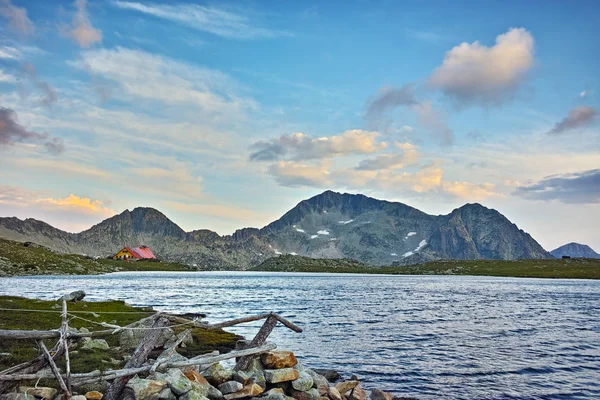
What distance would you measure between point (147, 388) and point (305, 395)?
7.11 meters

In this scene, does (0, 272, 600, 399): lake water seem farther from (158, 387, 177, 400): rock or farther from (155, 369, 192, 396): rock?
(158, 387, 177, 400): rock

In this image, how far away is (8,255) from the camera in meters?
193

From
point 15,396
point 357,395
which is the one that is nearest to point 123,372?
point 15,396

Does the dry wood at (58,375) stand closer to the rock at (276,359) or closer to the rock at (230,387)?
the rock at (230,387)

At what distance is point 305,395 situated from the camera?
781 inches

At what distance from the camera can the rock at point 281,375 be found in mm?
20156

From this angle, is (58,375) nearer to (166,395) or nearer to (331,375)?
(166,395)

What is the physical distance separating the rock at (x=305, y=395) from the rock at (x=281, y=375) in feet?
2.19

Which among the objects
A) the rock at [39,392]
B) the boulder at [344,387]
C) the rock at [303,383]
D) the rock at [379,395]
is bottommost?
the rock at [379,395]

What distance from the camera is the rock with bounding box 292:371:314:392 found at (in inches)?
789

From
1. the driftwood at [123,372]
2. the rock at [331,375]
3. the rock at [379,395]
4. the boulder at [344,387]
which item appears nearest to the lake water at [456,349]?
the rock at [331,375]

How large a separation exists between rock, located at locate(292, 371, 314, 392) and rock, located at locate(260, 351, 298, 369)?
116 centimetres

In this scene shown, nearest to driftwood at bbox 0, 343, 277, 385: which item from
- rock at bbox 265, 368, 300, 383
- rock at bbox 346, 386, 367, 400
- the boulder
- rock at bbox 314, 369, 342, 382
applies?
rock at bbox 265, 368, 300, 383

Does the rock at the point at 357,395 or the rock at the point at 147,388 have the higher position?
the rock at the point at 147,388
